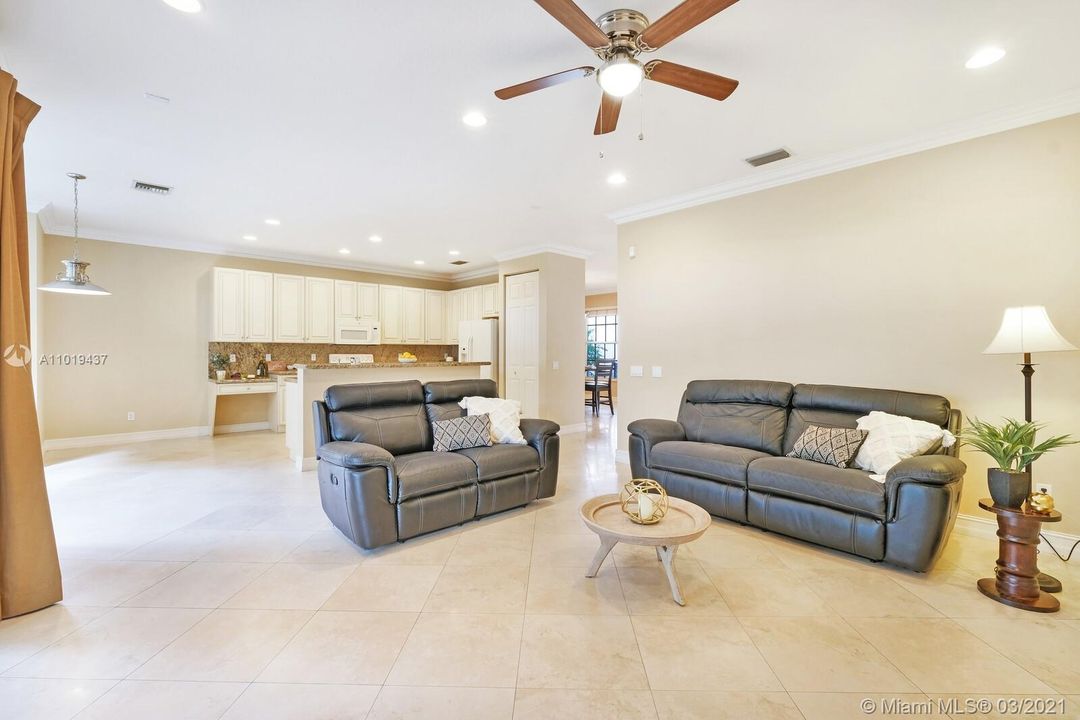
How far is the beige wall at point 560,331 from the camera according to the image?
6.65 m

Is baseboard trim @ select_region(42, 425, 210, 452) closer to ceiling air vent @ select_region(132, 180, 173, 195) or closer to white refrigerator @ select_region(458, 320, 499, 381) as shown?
ceiling air vent @ select_region(132, 180, 173, 195)

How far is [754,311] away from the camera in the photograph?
4.24m

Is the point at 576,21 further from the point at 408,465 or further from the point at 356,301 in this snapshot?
the point at 356,301

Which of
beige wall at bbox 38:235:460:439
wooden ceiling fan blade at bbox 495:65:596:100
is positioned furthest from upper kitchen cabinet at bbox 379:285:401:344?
wooden ceiling fan blade at bbox 495:65:596:100

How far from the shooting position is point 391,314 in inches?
327

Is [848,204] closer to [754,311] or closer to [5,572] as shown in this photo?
[754,311]

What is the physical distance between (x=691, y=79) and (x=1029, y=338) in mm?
2401

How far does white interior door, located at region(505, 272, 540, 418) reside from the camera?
22.1 feet

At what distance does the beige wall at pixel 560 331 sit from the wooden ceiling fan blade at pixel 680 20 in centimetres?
463

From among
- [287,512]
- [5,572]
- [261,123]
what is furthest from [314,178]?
[5,572]

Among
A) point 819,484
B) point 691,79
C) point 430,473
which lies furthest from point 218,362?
point 819,484

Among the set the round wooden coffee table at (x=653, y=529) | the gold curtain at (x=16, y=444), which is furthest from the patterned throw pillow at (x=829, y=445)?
the gold curtain at (x=16, y=444)

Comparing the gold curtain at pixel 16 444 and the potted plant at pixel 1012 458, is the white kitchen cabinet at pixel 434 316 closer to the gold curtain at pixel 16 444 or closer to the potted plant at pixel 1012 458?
the gold curtain at pixel 16 444

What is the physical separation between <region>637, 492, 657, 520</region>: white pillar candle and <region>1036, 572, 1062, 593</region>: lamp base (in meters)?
2.10
